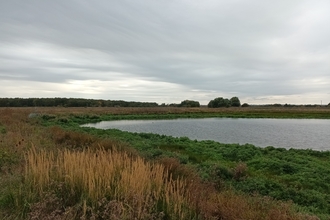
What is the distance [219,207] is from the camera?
4.73 m

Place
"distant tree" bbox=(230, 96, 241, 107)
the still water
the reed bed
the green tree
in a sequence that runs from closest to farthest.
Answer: the reed bed < the still water < the green tree < "distant tree" bbox=(230, 96, 241, 107)

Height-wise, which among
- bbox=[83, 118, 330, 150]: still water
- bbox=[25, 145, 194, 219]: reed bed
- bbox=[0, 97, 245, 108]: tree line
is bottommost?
bbox=[83, 118, 330, 150]: still water

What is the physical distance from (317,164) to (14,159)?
1332 centimetres

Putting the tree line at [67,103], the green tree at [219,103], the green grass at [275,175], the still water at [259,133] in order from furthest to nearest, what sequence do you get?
the green tree at [219,103]
the tree line at [67,103]
the still water at [259,133]
the green grass at [275,175]

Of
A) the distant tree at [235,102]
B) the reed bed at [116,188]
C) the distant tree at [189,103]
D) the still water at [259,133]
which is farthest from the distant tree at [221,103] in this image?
the reed bed at [116,188]

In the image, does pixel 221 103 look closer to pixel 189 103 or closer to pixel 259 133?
pixel 189 103

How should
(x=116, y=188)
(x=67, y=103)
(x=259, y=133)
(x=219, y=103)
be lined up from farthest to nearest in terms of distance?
1. (x=219, y=103)
2. (x=67, y=103)
3. (x=259, y=133)
4. (x=116, y=188)

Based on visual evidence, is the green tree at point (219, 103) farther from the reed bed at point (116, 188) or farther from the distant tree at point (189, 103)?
the reed bed at point (116, 188)

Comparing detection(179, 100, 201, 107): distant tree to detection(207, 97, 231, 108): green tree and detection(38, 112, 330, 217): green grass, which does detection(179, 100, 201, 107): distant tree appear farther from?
detection(38, 112, 330, 217): green grass

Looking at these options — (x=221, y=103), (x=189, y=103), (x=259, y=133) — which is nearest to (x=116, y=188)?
(x=259, y=133)

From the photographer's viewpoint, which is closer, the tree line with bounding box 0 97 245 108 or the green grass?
the green grass

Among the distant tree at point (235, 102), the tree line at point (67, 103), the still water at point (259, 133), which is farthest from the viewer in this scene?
the distant tree at point (235, 102)

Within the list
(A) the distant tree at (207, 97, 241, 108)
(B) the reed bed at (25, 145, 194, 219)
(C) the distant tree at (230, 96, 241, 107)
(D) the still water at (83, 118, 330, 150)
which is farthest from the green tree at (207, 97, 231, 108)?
(B) the reed bed at (25, 145, 194, 219)

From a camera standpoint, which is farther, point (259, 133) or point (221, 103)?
point (221, 103)
